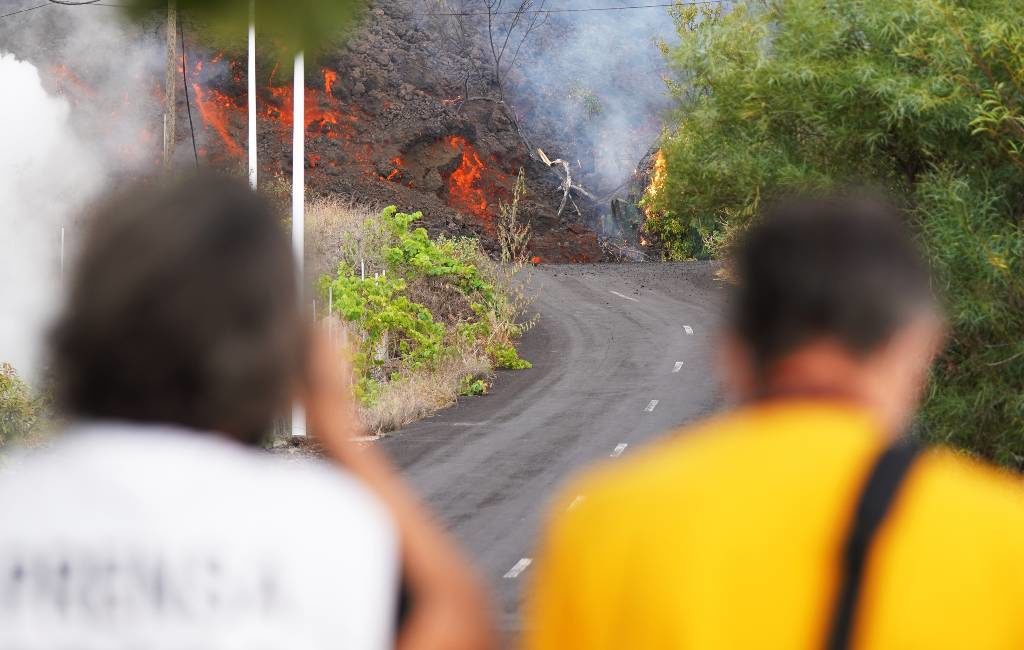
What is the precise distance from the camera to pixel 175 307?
1.77 meters

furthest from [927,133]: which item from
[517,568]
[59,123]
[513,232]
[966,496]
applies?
[59,123]

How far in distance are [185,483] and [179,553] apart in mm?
82

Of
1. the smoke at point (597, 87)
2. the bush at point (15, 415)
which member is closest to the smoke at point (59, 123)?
the bush at point (15, 415)

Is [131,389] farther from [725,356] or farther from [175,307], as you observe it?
[725,356]

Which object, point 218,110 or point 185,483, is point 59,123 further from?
point 185,483

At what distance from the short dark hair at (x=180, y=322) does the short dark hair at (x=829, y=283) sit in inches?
23.6

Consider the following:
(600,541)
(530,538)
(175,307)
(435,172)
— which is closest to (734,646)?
(600,541)

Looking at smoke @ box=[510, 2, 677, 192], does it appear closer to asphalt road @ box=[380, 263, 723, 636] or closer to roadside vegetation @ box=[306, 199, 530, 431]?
asphalt road @ box=[380, 263, 723, 636]

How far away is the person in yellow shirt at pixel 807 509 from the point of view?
1691 mm

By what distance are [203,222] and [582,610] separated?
26.6 inches

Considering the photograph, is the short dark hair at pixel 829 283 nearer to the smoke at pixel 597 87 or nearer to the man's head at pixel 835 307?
the man's head at pixel 835 307

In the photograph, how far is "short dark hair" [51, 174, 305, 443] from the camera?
70.1 inches

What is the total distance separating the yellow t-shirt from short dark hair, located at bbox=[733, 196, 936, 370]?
14 cm

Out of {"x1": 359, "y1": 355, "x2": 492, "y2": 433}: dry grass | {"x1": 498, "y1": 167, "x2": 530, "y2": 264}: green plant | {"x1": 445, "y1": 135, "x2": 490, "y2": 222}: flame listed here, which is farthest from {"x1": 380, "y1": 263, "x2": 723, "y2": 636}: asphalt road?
{"x1": 445, "y1": 135, "x2": 490, "y2": 222}: flame
